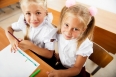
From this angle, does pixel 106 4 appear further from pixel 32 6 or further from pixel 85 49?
pixel 32 6

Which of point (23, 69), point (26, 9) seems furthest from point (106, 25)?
point (23, 69)

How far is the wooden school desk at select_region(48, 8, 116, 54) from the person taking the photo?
122 cm

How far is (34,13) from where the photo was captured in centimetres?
74

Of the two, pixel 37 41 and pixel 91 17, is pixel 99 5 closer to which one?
pixel 91 17

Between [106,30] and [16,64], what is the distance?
101cm

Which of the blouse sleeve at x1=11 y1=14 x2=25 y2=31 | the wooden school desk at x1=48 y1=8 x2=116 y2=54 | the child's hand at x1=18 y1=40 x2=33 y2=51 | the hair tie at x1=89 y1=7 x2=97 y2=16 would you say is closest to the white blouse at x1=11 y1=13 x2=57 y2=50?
the blouse sleeve at x1=11 y1=14 x2=25 y2=31

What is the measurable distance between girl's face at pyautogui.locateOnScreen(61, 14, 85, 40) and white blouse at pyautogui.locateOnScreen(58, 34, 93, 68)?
0.25 ft

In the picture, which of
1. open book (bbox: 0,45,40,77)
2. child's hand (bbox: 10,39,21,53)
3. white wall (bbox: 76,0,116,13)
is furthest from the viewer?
white wall (bbox: 76,0,116,13)

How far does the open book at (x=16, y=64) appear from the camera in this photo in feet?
1.96

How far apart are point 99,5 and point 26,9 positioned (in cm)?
127

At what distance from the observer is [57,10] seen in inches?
58.2

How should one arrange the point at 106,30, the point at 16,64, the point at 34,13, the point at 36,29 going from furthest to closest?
the point at 106,30 < the point at 36,29 < the point at 34,13 < the point at 16,64

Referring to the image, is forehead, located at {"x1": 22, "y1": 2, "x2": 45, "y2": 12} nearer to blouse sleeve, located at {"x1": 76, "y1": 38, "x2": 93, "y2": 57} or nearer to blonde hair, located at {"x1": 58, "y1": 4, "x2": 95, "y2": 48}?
blonde hair, located at {"x1": 58, "y1": 4, "x2": 95, "y2": 48}

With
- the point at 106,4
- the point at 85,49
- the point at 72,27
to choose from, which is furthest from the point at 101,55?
the point at 106,4
